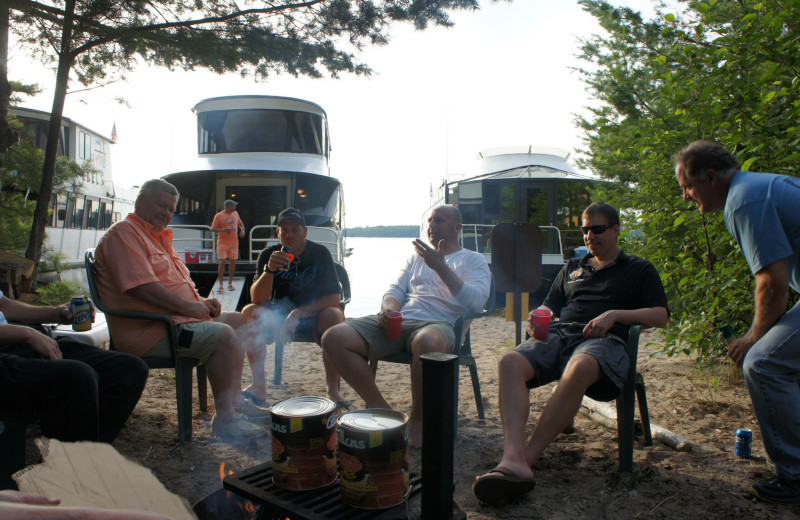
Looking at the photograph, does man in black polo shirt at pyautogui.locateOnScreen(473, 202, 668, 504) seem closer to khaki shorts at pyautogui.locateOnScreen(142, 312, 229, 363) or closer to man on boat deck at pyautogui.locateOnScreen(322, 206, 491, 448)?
man on boat deck at pyautogui.locateOnScreen(322, 206, 491, 448)

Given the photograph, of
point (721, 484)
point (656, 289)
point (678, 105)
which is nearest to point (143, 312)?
point (656, 289)

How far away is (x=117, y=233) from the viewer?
3.01 meters

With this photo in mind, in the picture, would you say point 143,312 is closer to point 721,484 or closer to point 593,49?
point 721,484

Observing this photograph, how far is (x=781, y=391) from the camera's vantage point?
2309mm

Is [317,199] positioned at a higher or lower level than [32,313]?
higher

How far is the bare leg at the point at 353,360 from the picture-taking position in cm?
324

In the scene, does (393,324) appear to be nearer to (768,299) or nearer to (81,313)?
(81,313)

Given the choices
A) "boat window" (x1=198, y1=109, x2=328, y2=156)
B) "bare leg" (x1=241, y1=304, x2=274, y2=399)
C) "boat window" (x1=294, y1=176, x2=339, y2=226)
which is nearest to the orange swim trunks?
"boat window" (x1=294, y1=176, x2=339, y2=226)

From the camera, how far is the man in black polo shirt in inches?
97.1

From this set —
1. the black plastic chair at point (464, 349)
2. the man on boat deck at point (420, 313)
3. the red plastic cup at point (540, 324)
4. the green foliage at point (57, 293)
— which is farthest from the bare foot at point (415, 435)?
the green foliage at point (57, 293)

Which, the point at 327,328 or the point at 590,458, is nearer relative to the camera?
the point at 590,458

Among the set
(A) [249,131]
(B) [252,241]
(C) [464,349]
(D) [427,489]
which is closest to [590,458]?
(C) [464,349]

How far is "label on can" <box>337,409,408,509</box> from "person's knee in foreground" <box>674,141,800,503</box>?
1720 mm

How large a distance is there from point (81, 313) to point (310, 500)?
5.97 ft
